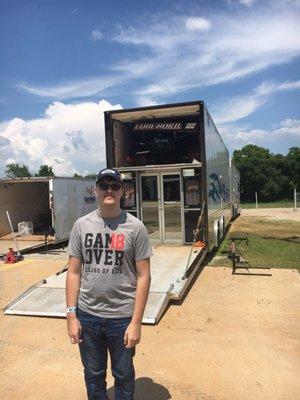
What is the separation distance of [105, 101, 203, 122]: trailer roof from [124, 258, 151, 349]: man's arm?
6.54 metres

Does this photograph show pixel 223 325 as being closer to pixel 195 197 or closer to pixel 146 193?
pixel 195 197

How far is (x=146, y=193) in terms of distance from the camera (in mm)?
10359

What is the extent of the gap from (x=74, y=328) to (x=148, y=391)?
1.54 metres

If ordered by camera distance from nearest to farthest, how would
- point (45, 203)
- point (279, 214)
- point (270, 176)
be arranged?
point (45, 203) < point (279, 214) < point (270, 176)

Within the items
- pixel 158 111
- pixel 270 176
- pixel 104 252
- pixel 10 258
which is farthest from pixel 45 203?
pixel 270 176

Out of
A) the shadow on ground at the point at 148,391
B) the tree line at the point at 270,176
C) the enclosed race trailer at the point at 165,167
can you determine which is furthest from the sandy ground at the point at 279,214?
the tree line at the point at 270,176

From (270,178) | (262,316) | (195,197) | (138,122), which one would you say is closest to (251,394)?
(262,316)

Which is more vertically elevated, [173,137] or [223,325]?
[173,137]

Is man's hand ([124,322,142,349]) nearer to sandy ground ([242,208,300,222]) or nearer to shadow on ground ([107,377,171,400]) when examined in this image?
shadow on ground ([107,377,171,400])

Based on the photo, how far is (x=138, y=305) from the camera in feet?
9.18

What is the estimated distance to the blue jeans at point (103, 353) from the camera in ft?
9.41

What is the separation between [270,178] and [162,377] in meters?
51.9

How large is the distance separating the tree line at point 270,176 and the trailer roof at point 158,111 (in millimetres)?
45145

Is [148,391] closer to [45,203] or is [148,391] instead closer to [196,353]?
[196,353]
